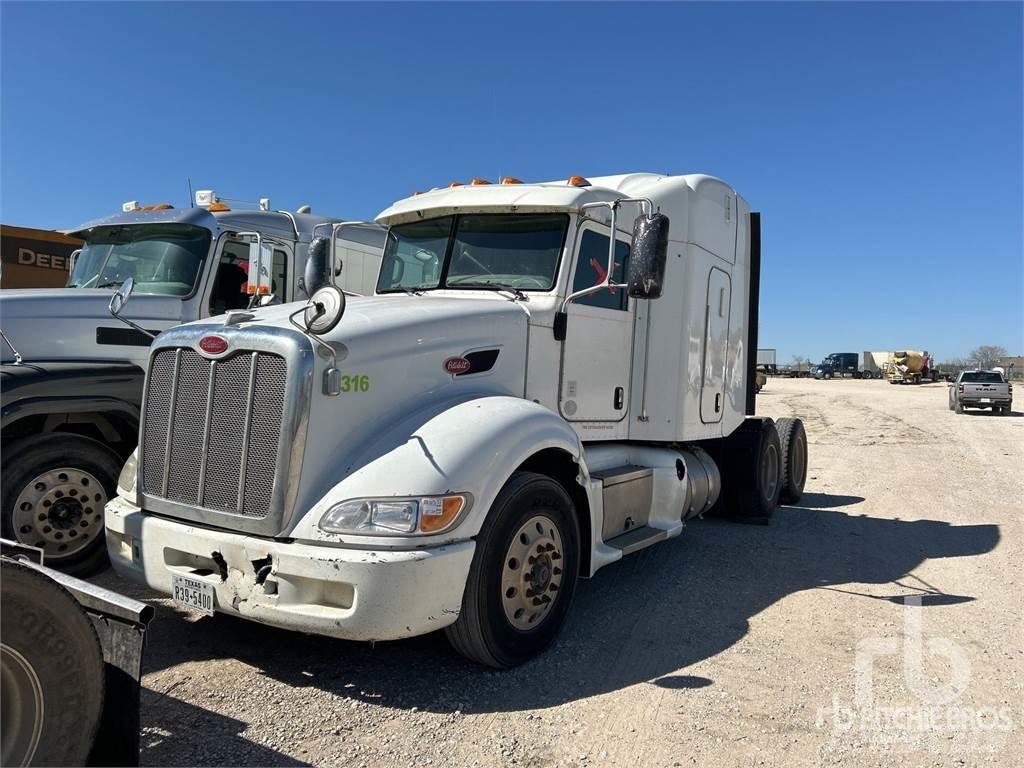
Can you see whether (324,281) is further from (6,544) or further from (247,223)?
(6,544)

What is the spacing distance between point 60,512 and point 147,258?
2.54m

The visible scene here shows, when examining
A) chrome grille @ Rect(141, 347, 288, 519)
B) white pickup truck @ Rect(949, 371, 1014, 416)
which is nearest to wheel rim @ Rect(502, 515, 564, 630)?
chrome grille @ Rect(141, 347, 288, 519)

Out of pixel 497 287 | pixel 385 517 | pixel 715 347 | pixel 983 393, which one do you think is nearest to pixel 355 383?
pixel 385 517

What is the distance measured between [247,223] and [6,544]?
14.8 feet

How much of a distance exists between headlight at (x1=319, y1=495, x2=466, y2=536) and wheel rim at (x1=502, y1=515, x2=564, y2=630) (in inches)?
26.0

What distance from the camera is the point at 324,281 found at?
623cm

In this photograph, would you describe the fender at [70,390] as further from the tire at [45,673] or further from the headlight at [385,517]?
the tire at [45,673]

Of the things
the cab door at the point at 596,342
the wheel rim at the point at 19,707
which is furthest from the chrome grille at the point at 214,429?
the cab door at the point at 596,342

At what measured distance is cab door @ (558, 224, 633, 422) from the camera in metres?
5.27

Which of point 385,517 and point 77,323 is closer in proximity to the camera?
point 385,517

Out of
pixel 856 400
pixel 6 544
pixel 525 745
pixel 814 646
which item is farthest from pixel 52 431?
pixel 856 400

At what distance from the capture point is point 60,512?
5227 millimetres

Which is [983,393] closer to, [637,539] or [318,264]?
[637,539]

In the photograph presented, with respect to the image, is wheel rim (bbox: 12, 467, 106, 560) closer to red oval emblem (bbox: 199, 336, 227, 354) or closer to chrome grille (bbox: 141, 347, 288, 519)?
chrome grille (bbox: 141, 347, 288, 519)
